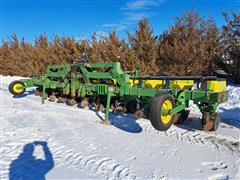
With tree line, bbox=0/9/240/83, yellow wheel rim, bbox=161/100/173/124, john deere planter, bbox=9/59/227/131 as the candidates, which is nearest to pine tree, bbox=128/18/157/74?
tree line, bbox=0/9/240/83

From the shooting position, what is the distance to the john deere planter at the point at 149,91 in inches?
159

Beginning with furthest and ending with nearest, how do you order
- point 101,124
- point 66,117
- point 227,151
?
point 66,117
point 101,124
point 227,151

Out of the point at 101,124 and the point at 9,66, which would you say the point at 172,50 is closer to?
the point at 101,124

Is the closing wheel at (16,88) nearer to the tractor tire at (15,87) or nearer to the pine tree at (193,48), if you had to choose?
the tractor tire at (15,87)

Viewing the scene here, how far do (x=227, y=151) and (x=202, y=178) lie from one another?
46.1 inches

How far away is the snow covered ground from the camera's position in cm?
297

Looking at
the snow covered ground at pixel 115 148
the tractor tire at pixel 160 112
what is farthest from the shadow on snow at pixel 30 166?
the tractor tire at pixel 160 112

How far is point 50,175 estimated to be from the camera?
287 centimetres

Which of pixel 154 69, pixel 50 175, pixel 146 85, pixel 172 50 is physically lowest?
pixel 50 175

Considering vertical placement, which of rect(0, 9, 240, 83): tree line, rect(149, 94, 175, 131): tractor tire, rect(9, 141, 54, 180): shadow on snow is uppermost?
rect(0, 9, 240, 83): tree line

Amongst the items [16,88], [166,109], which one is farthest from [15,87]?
[166,109]

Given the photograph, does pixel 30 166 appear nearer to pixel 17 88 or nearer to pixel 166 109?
pixel 166 109

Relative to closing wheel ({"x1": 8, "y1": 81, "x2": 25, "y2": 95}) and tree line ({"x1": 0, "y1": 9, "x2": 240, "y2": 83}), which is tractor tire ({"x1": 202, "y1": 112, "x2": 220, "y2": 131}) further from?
closing wheel ({"x1": 8, "y1": 81, "x2": 25, "y2": 95})

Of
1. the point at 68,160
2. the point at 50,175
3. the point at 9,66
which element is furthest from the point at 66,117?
the point at 9,66
